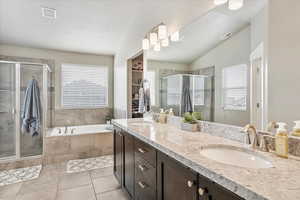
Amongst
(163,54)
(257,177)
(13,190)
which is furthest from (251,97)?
(13,190)

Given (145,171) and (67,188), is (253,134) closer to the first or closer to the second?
(145,171)

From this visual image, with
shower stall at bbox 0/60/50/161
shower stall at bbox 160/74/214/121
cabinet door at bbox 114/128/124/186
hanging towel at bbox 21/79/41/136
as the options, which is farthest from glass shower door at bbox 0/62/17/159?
shower stall at bbox 160/74/214/121

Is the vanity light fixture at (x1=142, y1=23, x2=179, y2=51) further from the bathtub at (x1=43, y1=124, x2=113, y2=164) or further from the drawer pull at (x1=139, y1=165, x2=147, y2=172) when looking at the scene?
the bathtub at (x1=43, y1=124, x2=113, y2=164)

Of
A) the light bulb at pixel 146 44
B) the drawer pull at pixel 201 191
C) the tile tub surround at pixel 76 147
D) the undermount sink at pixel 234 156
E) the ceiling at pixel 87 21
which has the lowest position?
the tile tub surround at pixel 76 147

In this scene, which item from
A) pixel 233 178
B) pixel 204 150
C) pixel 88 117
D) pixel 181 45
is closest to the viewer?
pixel 233 178

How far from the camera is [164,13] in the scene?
235 cm

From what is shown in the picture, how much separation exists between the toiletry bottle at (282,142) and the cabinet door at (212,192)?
48cm

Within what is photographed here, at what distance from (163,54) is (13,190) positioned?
2.62 meters

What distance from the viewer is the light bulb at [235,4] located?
4.28 feet

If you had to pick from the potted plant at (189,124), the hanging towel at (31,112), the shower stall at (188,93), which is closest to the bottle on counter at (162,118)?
the shower stall at (188,93)

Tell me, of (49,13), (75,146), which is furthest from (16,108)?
(49,13)

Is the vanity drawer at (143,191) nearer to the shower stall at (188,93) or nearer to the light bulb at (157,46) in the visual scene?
the shower stall at (188,93)

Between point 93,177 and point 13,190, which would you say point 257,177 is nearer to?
point 93,177

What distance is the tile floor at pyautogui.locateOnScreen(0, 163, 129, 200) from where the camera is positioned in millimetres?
1923
